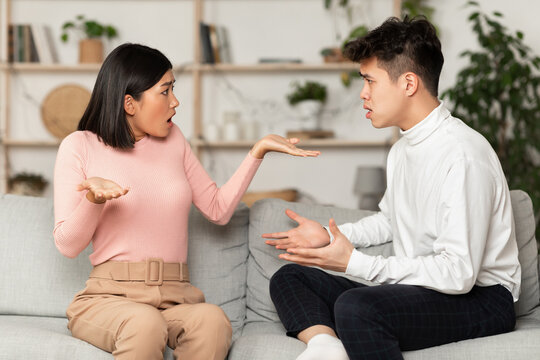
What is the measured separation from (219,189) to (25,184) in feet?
8.33

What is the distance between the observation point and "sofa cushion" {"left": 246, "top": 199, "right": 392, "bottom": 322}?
6.46 ft

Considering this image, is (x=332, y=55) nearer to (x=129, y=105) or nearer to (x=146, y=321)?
(x=129, y=105)

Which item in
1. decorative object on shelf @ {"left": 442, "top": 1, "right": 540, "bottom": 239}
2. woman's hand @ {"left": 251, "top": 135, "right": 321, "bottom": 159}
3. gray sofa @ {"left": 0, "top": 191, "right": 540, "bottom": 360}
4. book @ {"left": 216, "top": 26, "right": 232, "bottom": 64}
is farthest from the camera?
book @ {"left": 216, "top": 26, "right": 232, "bottom": 64}

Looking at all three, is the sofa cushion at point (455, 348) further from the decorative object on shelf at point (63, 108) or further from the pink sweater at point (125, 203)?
the decorative object on shelf at point (63, 108)

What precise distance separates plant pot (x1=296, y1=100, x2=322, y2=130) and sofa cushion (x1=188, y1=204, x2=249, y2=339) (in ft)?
6.83

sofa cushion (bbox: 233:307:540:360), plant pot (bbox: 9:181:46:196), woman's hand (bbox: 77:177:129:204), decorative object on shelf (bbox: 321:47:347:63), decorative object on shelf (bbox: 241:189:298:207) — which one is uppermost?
decorative object on shelf (bbox: 321:47:347:63)

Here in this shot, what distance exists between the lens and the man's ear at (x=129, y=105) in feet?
5.82

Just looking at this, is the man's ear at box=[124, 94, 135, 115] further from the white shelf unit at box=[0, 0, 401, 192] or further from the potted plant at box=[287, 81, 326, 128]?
the potted plant at box=[287, 81, 326, 128]

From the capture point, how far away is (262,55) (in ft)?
14.0

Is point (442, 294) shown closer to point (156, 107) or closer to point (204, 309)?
point (204, 309)

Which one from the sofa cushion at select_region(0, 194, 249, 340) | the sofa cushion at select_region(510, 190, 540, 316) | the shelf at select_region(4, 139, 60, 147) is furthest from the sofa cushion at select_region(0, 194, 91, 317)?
the shelf at select_region(4, 139, 60, 147)

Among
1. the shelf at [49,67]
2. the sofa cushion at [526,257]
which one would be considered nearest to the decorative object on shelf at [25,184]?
the shelf at [49,67]

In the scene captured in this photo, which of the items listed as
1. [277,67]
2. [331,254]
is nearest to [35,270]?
[331,254]

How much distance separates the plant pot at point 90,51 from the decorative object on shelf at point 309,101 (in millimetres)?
1315
